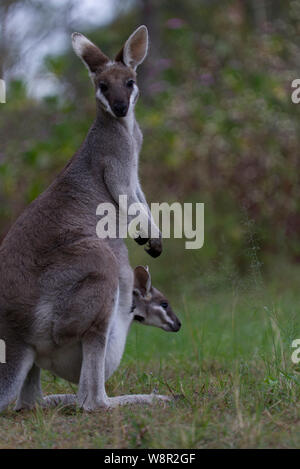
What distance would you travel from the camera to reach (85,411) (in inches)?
154

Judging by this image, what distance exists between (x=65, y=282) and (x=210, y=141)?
6927mm

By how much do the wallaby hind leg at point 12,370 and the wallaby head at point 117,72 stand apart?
5.14 feet

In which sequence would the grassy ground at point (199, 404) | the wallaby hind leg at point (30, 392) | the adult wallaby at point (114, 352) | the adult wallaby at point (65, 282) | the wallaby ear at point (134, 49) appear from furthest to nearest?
the wallaby ear at point (134, 49)
the wallaby hind leg at point (30, 392)
the adult wallaby at point (114, 352)
the adult wallaby at point (65, 282)
the grassy ground at point (199, 404)

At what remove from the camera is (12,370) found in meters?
3.90

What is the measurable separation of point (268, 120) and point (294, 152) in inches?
23.4

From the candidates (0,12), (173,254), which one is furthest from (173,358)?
(0,12)

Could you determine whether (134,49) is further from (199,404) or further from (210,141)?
(210,141)

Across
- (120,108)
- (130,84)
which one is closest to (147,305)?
(120,108)

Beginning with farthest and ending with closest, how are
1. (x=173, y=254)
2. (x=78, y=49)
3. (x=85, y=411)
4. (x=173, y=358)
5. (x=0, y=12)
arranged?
(x=0, y=12)
(x=173, y=254)
(x=173, y=358)
(x=78, y=49)
(x=85, y=411)

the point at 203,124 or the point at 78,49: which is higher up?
the point at 203,124

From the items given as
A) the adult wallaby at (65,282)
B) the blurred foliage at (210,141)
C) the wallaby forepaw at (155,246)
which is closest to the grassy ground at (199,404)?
the adult wallaby at (65,282)

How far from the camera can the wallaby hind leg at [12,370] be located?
3893 mm

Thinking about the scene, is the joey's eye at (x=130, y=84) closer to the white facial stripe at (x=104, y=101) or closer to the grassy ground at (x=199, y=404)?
the white facial stripe at (x=104, y=101)
